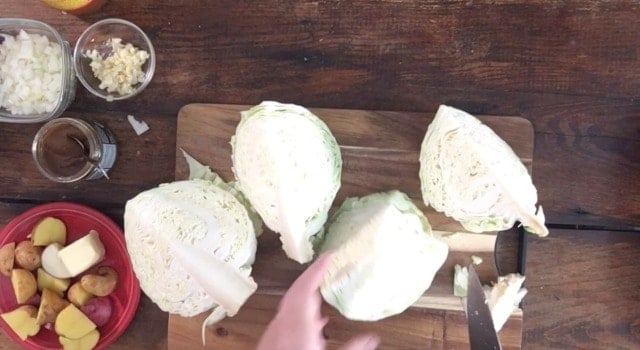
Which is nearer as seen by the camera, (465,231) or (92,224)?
(465,231)

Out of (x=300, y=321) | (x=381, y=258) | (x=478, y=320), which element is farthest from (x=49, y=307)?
(x=478, y=320)

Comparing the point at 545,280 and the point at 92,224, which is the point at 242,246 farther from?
the point at 545,280

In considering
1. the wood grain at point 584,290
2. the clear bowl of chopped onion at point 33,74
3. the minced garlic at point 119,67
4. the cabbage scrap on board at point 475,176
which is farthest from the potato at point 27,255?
the wood grain at point 584,290

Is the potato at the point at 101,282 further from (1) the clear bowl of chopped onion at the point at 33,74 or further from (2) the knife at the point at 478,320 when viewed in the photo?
(2) the knife at the point at 478,320

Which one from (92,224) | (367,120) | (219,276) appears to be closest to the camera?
(219,276)

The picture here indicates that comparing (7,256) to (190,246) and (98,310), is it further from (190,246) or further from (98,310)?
(190,246)

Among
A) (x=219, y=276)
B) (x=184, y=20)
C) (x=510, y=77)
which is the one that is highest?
(x=184, y=20)

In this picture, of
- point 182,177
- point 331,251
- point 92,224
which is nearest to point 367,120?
point 331,251
